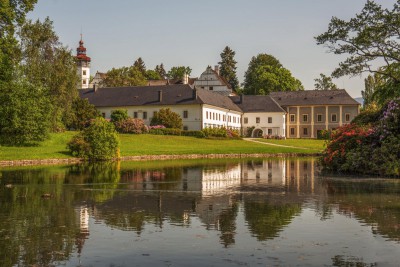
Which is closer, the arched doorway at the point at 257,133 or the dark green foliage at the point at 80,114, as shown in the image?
the dark green foliage at the point at 80,114

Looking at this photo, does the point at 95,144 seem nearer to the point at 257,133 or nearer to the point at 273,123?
the point at 273,123

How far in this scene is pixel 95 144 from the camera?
1690 inches

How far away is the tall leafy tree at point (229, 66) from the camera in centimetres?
12656

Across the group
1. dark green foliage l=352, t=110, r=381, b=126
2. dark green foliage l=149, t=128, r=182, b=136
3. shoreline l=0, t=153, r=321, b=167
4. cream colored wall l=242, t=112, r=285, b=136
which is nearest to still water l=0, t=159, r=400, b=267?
dark green foliage l=352, t=110, r=381, b=126

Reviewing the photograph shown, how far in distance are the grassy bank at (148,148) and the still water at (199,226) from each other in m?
21.6

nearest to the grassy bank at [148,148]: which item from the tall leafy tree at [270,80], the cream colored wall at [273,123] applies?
the cream colored wall at [273,123]

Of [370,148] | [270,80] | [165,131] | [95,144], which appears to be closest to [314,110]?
[270,80]

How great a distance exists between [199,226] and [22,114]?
36.2m

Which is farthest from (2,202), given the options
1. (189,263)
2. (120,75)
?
(120,75)

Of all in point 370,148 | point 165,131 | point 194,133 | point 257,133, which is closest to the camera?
point 370,148

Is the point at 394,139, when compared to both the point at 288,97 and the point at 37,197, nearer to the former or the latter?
the point at 37,197

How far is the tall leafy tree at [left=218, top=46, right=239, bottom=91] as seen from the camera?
127m

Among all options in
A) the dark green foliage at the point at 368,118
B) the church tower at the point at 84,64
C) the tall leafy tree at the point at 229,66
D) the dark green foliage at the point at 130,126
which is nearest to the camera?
the dark green foliage at the point at 368,118

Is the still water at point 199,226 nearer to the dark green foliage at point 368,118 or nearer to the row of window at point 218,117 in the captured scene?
the dark green foliage at point 368,118
